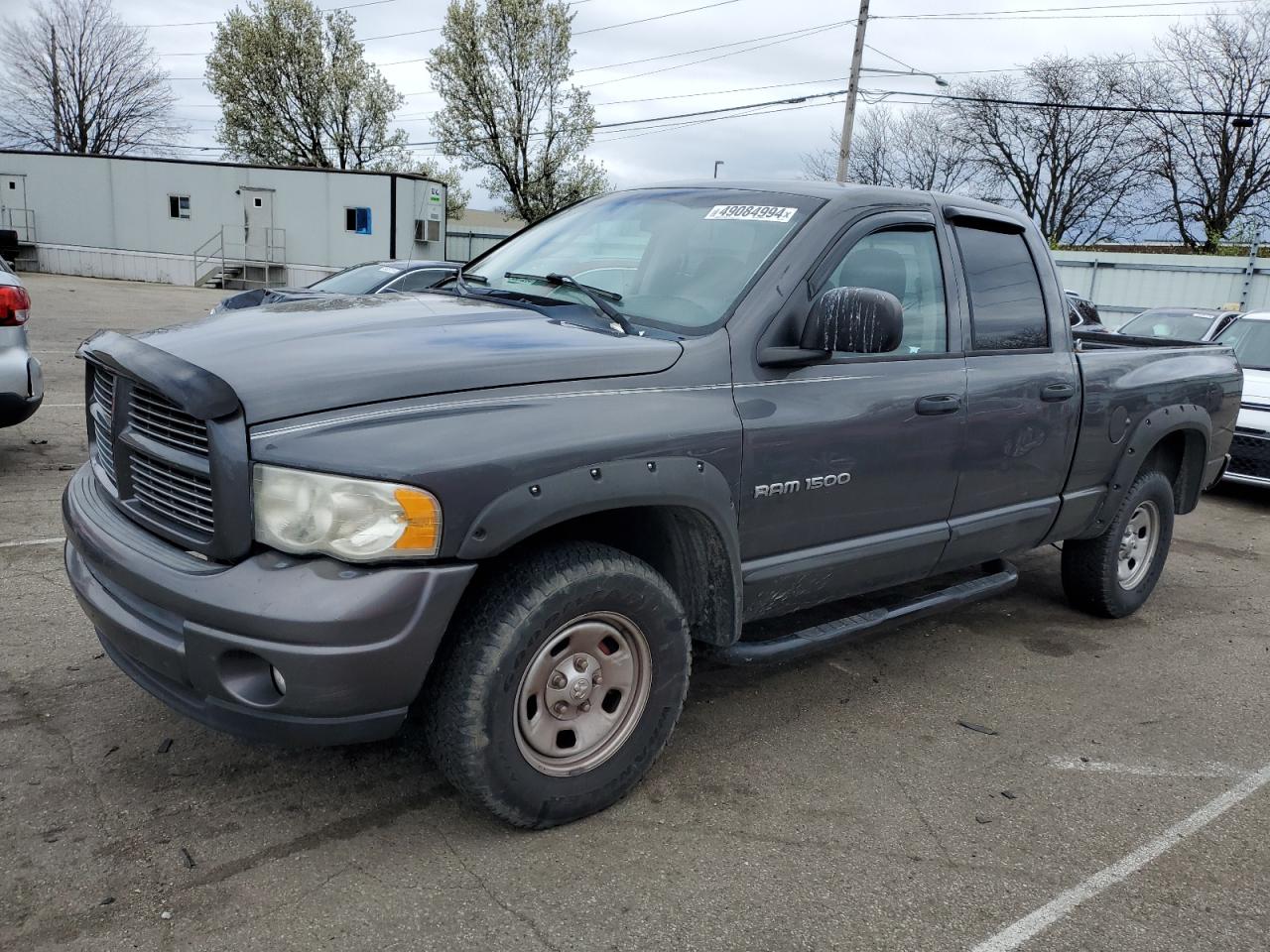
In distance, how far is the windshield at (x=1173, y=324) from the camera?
1048 cm

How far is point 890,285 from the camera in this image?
3660 millimetres

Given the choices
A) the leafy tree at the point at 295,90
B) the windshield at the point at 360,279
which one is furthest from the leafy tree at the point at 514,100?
the windshield at the point at 360,279

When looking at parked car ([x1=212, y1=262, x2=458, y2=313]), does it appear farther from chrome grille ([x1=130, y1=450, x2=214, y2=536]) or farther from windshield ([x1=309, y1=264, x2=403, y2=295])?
chrome grille ([x1=130, y1=450, x2=214, y2=536])

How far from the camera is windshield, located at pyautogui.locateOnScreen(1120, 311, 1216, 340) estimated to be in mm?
10477

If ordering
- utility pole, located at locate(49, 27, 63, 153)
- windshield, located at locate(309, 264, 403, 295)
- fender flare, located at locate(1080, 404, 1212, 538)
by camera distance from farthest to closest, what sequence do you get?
utility pole, located at locate(49, 27, 63, 153) → windshield, located at locate(309, 264, 403, 295) → fender flare, located at locate(1080, 404, 1212, 538)

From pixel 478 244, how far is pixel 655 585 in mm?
37764

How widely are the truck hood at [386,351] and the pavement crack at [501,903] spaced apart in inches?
49.0

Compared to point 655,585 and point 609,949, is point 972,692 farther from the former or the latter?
point 609,949

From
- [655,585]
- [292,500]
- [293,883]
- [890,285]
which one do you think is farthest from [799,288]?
[293,883]

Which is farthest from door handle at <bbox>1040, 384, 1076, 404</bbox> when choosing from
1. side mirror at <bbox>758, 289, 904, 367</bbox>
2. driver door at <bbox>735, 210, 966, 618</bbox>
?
side mirror at <bbox>758, 289, 904, 367</bbox>

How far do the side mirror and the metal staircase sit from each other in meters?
30.9

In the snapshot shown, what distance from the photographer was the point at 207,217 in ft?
103

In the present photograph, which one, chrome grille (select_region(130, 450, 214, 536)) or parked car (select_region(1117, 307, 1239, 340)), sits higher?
parked car (select_region(1117, 307, 1239, 340))

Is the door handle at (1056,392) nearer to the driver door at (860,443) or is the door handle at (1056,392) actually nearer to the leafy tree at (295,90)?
the driver door at (860,443)
